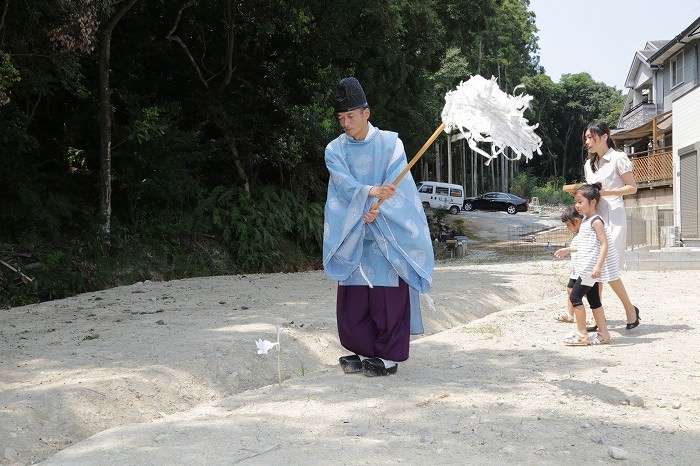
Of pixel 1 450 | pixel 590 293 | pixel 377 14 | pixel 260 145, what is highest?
pixel 377 14

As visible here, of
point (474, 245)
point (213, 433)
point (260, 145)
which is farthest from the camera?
point (474, 245)

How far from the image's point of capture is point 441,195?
39188mm

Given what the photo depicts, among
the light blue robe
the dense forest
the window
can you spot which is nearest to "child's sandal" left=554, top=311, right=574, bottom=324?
the light blue robe

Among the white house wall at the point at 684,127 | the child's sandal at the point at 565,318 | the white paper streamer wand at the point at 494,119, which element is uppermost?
the white house wall at the point at 684,127

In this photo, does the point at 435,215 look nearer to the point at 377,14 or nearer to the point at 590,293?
the point at 377,14

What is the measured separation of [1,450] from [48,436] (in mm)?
301

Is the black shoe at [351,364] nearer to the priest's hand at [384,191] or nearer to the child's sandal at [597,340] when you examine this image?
the priest's hand at [384,191]

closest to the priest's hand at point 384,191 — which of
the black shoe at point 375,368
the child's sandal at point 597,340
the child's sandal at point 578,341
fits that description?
the black shoe at point 375,368

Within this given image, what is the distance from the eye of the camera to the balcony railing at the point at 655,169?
76.4ft

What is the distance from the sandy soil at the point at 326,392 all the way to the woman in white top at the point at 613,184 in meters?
0.59

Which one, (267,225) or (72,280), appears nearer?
(72,280)

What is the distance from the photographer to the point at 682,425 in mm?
4008

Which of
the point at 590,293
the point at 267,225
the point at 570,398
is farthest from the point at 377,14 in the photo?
the point at 570,398

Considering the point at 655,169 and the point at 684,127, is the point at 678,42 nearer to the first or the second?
the point at 655,169
